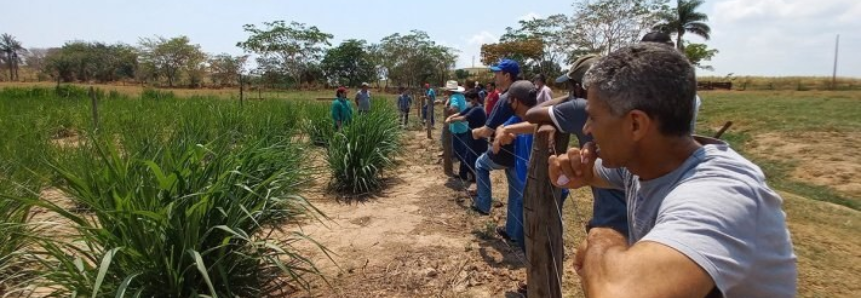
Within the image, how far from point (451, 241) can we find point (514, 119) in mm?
1140

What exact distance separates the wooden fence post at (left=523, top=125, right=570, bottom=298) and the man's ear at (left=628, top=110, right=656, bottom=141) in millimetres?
1141

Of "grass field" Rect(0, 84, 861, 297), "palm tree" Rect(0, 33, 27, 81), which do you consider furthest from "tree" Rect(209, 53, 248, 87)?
"grass field" Rect(0, 84, 861, 297)

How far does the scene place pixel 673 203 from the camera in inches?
33.3

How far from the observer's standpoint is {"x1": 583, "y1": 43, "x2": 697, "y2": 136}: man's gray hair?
914mm

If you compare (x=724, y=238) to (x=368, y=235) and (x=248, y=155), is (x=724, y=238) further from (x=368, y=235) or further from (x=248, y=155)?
(x=368, y=235)

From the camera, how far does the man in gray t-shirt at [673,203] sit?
0.73m

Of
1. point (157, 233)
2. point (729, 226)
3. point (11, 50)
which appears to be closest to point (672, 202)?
point (729, 226)

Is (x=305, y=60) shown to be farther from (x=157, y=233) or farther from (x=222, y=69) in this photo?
(x=157, y=233)

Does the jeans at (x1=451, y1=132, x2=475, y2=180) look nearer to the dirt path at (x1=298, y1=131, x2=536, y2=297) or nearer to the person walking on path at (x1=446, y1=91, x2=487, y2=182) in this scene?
the person walking on path at (x1=446, y1=91, x2=487, y2=182)

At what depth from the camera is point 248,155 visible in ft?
9.86

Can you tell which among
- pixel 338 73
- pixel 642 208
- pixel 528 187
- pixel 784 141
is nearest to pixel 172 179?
pixel 528 187

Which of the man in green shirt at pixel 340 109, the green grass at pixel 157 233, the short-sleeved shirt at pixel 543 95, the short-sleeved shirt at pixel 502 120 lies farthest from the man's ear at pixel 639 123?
the man in green shirt at pixel 340 109

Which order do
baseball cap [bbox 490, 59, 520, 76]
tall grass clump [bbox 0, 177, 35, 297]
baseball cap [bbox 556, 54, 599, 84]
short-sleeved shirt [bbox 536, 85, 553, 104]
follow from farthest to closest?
1. short-sleeved shirt [bbox 536, 85, 553, 104]
2. baseball cap [bbox 490, 59, 520, 76]
3. tall grass clump [bbox 0, 177, 35, 297]
4. baseball cap [bbox 556, 54, 599, 84]

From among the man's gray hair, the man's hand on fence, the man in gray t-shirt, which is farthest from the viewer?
the man's hand on fence
